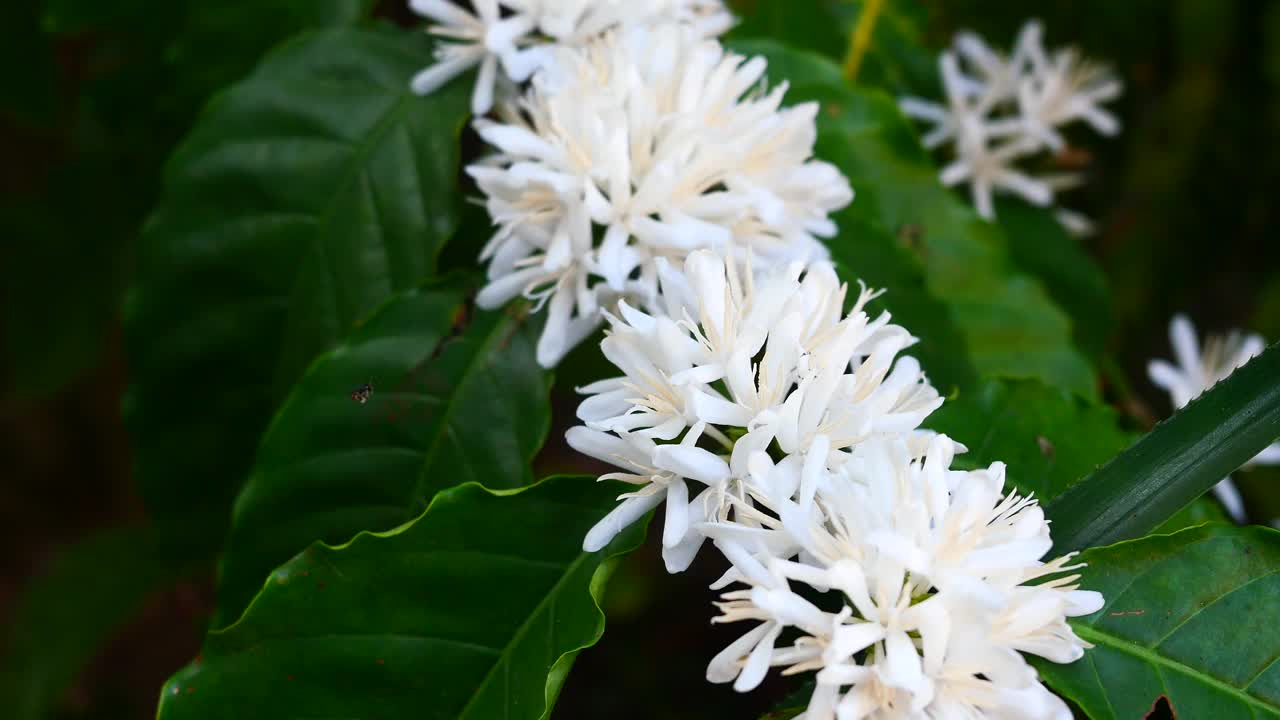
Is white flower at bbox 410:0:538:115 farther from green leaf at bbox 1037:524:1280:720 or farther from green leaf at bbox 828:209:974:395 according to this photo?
green leaf at bbox 1037:524:1280:720

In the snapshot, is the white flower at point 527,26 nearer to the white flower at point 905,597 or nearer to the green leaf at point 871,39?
the green leaf at point 871,39

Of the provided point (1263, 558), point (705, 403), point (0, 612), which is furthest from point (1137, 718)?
point (0, 612)

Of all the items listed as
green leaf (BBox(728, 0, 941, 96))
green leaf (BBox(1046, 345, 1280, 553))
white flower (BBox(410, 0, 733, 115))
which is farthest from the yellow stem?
green leaf (BBox(1046, 345, 1280, 553))

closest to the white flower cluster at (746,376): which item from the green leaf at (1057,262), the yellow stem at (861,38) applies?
the yellow stem at (861,38)

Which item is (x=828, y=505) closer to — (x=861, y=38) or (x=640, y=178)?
(x=640, y=178)

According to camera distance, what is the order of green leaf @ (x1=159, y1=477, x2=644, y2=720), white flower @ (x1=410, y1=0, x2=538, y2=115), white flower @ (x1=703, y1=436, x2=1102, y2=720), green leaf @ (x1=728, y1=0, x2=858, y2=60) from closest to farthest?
white flower @ (x1=703, y1=436, x2=1102, y2=720), green leaf @ (x1=159, y1=477, x2=644, y2=720), white flower @ (x1=410, y1=0, x2=538, y2=115), green leaf @ (x1=728, y1=0, x2=858, y2=60)

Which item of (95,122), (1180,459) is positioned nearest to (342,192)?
(1180,459)

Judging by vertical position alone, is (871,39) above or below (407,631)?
above
